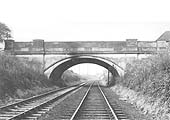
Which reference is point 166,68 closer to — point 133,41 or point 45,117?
point 45,117

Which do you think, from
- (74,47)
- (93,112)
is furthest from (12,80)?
(74,47)

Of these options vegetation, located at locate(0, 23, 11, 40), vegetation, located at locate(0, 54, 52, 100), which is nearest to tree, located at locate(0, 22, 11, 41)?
vegetation, located at locate(0, 23, 11, 40)

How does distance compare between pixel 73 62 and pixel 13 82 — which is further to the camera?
pixel 73 62

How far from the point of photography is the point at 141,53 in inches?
1220

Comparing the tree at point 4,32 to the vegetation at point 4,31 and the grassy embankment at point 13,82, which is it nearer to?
the vegetation at point 4,31

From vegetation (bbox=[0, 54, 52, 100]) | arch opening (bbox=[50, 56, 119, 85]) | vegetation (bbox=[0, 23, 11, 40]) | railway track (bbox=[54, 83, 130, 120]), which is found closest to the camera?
railway track (bbox=[54, 83, 130, 120])

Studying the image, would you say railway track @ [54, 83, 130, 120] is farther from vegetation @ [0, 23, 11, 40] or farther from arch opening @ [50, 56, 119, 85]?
vegetation @ [0, 23, 11, 40]

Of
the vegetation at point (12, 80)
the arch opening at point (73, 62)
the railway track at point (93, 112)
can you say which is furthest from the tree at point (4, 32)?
the railway track at point (93, 112)

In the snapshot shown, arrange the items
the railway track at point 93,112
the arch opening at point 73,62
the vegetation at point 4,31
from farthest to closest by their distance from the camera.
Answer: the vegetation at point 4,31, the arch opening at point 73,62, the railway track at point 93,112

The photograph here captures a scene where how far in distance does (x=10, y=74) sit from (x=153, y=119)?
484 inches

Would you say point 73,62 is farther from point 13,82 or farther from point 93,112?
point 93,112

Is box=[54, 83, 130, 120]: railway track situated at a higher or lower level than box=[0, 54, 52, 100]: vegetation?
lower

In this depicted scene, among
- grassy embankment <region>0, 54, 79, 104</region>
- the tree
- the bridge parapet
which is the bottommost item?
grassy embankment <region>0, 54, 79, 104</region>

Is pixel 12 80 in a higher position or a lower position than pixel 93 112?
higher
